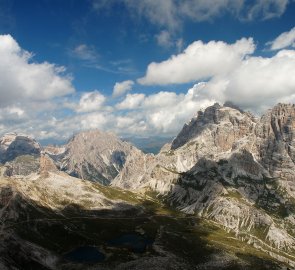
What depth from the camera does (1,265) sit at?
197m
